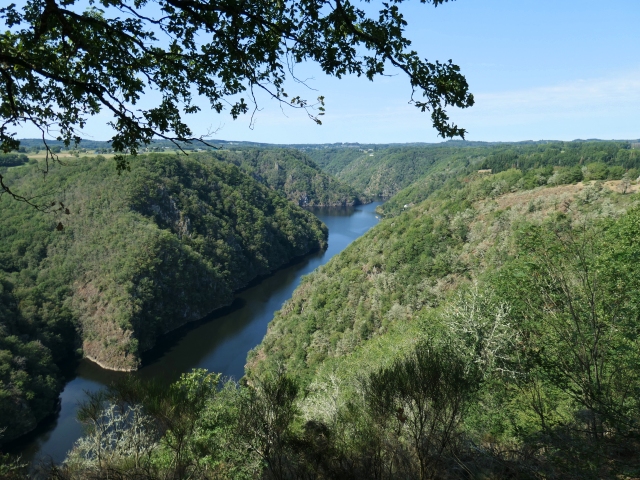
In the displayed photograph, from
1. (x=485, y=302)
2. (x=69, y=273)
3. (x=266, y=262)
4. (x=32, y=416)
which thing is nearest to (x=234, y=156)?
(x=266, y=262)

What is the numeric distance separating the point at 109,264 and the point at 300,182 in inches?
5127

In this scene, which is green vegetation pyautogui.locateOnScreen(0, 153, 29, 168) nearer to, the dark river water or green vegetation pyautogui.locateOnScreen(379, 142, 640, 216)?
the dark river water

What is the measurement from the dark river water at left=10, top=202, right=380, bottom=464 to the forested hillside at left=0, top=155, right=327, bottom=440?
164 cm

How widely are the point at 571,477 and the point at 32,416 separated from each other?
44314mm

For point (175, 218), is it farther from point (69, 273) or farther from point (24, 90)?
point (24, 90)

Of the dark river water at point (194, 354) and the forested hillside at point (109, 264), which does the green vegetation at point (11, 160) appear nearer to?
the forested hillside at point (109, 264)

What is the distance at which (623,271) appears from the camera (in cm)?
809

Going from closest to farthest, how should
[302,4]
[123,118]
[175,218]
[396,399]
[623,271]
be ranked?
[302,4] < [123,118] < [396,399] < [623,271] < [175,218]

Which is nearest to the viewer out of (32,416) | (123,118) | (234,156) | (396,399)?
(123,118)

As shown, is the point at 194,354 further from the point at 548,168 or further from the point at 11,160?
the point at 11,160

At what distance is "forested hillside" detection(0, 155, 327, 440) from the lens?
42.6 m

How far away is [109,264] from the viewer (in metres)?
58.8

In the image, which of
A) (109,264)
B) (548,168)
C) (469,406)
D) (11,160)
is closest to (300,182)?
(11,160)

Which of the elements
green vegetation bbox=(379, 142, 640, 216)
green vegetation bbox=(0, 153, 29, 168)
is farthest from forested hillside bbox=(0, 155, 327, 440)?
green vegetation bbox=(379, 142, 640, 216)
